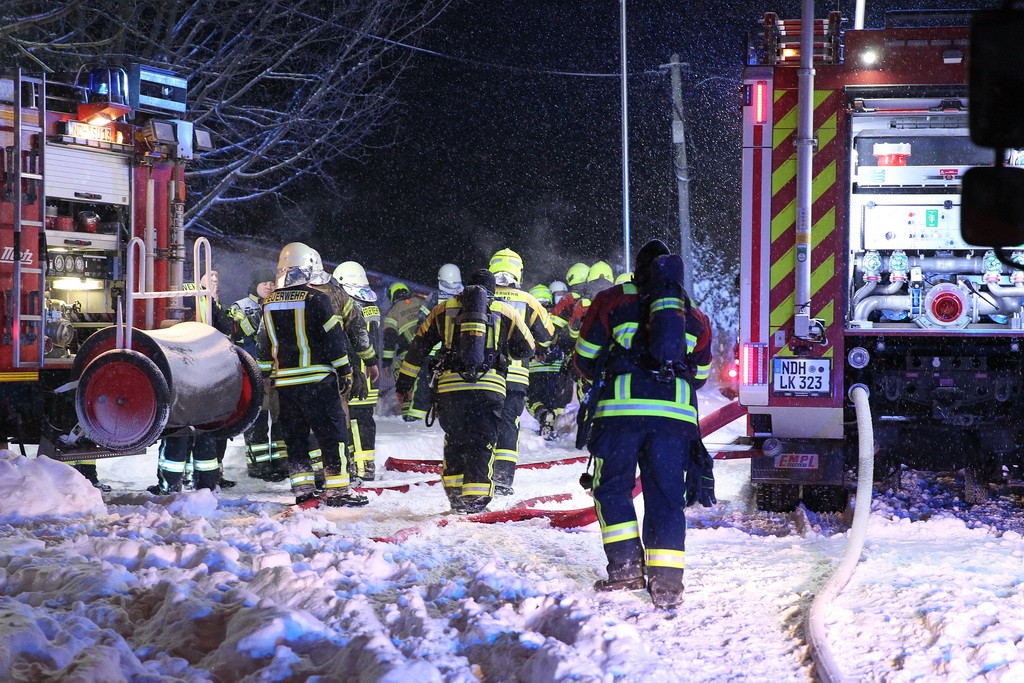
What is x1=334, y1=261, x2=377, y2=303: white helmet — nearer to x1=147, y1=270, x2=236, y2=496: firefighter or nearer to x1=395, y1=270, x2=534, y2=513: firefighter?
x1=147, y1=270, x2=236, y2=496: firefighter

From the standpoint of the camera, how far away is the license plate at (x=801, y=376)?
7.10m

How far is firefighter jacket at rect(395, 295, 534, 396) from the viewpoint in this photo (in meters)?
7.88

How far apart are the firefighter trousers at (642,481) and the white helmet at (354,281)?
18.9 ft

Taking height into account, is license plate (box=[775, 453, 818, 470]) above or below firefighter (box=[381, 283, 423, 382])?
below

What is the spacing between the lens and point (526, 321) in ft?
28.8

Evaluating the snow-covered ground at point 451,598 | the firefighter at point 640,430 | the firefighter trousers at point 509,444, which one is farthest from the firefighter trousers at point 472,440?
the firefighter at point 640,430

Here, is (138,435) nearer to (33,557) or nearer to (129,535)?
(129,535)

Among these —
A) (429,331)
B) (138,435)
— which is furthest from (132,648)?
(429,331)

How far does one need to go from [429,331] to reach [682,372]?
10.1 feet

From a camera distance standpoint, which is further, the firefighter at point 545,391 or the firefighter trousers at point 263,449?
the firefighter at point 545,391

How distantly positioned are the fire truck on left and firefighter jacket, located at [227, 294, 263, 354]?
1.78 metres

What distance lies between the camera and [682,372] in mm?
5445

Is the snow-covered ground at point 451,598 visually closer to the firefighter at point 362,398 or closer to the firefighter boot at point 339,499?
the firefighter boot at point 339,499

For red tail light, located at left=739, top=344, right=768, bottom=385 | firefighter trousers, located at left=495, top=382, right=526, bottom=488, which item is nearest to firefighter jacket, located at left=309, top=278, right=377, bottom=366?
firefighter trousers, located at left=495, top=382, right=526, bottom=488
